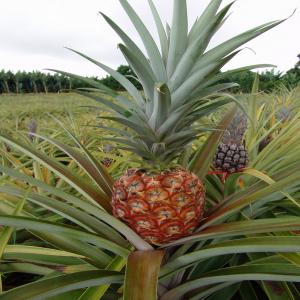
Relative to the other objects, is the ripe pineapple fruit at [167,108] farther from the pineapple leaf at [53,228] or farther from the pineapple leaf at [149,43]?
the pineapple leaf at [53,228]

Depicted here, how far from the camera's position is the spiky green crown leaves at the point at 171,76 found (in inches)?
36.8

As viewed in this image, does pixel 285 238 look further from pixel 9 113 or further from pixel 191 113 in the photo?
pixel 9 113

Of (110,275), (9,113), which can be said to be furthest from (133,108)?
(9,113)

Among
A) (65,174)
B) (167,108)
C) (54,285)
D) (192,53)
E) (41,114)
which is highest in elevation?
(192,53)

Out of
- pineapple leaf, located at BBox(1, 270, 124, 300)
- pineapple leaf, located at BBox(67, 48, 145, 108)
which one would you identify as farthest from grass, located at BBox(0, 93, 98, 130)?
pineapple leaf, located at BBox(1, 270, 124, 300)

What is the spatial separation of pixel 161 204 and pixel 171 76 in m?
0.32

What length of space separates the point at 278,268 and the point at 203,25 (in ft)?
1.97

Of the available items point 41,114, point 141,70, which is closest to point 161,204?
point 141,70

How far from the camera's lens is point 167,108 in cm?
96

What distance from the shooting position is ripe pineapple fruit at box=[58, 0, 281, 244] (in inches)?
37.5

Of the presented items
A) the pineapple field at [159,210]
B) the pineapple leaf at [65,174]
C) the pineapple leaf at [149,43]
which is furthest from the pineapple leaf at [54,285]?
the pineapple leaf at [149,43]

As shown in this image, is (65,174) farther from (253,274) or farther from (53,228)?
(253,274)

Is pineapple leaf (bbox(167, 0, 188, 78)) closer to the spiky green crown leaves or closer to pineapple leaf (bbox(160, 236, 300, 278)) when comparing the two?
the spiky green crown leaves

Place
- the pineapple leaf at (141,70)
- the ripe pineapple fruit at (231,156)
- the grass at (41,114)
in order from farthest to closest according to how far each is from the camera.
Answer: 1. the grass at (41,114)
2. the ripe pineapple fruit at (231,156)
3. the pineapple leaf at (141,70)
